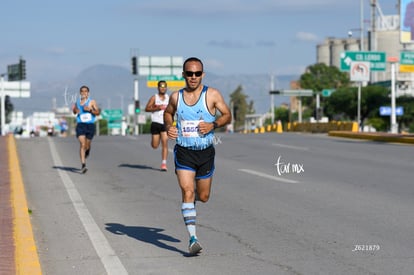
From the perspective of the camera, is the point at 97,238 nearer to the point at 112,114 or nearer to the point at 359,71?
the point at 359,71

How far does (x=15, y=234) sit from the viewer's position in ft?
29.7

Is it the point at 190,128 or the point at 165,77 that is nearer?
the point at 190,128

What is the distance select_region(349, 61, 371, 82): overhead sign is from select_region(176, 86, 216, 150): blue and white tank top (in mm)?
45217

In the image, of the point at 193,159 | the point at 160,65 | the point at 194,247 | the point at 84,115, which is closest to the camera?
the point at 194,247

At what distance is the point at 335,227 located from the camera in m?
9.66

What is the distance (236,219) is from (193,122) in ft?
9.49

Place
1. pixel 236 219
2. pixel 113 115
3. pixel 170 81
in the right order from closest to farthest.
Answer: pixel 236 219, pixel 170 81, pixel 113 115

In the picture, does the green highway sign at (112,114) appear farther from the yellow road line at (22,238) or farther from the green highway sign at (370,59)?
the yellow road line at (22,238)


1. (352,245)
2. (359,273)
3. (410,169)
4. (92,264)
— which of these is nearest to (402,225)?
(352,245)

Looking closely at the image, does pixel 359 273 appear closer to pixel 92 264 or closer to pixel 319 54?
pixel 92 264

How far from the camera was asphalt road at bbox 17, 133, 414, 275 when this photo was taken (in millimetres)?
7688

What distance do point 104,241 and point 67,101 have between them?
7.89 m

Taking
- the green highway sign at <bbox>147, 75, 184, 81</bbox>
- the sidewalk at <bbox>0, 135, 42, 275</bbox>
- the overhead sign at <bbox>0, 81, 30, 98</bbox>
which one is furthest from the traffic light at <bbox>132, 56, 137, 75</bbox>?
the sidewalk at <bbox>0, 135, 42, 275</bbox>

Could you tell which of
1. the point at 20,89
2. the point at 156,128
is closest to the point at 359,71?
the point at 156,128
